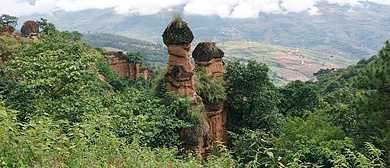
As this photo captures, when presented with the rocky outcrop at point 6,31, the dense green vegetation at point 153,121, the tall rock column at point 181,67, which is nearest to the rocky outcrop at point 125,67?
the rocky outcrop at point 6,31

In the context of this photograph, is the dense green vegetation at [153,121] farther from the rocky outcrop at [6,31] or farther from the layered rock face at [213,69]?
the rocky outcrop at [6,31]

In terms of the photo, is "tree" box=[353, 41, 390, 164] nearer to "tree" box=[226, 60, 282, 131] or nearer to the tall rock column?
"tree" box=[226, 60, 282, 131]

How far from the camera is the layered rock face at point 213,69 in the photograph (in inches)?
650

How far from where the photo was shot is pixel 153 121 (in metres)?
11.4

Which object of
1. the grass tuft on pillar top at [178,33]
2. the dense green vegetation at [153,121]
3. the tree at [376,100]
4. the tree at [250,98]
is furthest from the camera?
the tree at [250,98]

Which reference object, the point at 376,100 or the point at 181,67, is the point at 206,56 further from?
the point at 376,100

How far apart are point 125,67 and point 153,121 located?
30.5 meters

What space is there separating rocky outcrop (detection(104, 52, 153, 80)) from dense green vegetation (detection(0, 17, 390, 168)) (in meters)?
24.5

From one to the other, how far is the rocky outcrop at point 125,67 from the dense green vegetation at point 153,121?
24.5m

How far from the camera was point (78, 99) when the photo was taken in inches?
363

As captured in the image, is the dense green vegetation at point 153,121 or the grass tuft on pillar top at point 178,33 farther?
the grass tuft on pillar top at point 178,33

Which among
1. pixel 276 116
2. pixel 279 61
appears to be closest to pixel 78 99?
pixel 276 116

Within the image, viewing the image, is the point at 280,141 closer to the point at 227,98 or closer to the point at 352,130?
the point at 352,130

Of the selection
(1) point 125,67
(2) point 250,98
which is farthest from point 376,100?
(1) point 125,67
